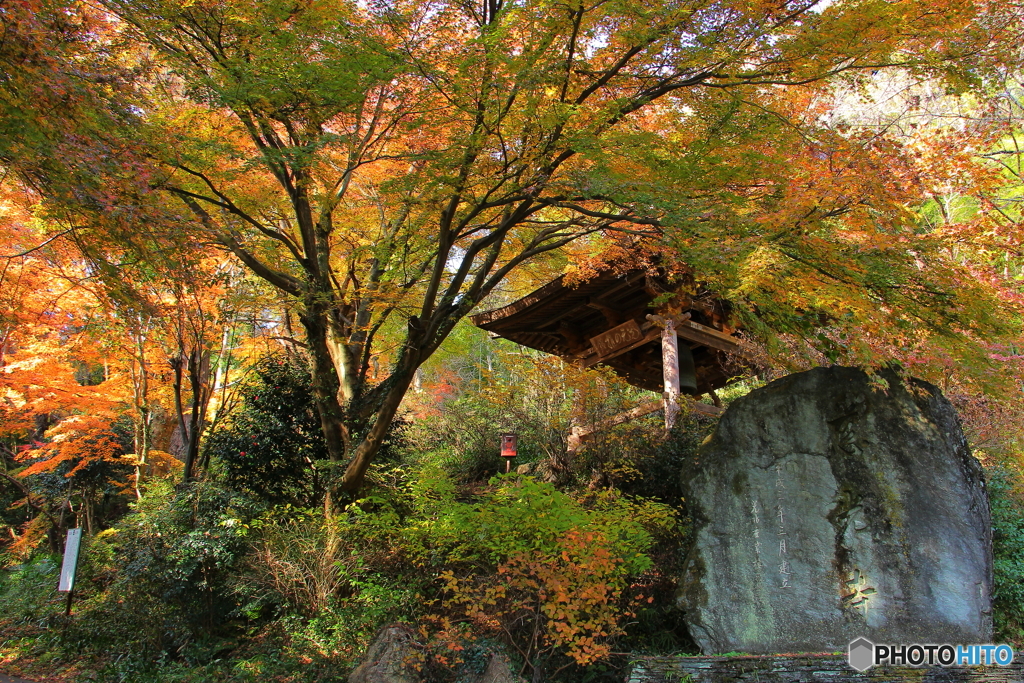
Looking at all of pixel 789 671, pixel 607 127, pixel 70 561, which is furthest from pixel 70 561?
pixel 607 127

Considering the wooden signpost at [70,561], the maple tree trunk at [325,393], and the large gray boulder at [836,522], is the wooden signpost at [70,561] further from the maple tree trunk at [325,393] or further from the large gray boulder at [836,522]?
the large gray boulder at [836,522]

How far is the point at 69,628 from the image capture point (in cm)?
761

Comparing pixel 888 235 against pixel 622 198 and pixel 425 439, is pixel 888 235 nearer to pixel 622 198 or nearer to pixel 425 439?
pixel 622 198

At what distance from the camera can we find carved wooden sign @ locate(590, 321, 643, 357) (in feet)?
35.4

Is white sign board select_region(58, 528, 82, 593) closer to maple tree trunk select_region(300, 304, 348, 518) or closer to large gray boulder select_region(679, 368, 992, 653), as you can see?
maple tree trunk select_region(300, 304, 348, 518)

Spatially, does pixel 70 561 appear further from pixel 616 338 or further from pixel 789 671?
pixel 616 338

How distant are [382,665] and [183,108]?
654 centimetres

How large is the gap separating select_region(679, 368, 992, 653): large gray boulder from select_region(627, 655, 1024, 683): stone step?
16.8 inches

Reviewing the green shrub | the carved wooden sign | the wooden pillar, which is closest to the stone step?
the wooden pillar

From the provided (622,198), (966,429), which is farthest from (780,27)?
(966,429)

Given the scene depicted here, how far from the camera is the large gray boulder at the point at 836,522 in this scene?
17.2 ft

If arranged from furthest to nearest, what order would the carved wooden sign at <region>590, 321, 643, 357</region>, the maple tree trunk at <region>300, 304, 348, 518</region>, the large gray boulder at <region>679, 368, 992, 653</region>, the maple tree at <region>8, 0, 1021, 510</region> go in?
the carved wooden sign at <region>590, 321, 643, 357</region>
the maple tree trunk at <region>300, 304, 348, 518</region>
the maple tree at <region>8, 0, 1021, 510</region>
the large gray boulder at <region>679, 368, 992, 653</region>

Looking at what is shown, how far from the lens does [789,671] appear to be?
470 centimetres

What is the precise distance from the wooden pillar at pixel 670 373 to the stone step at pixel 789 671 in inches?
174
